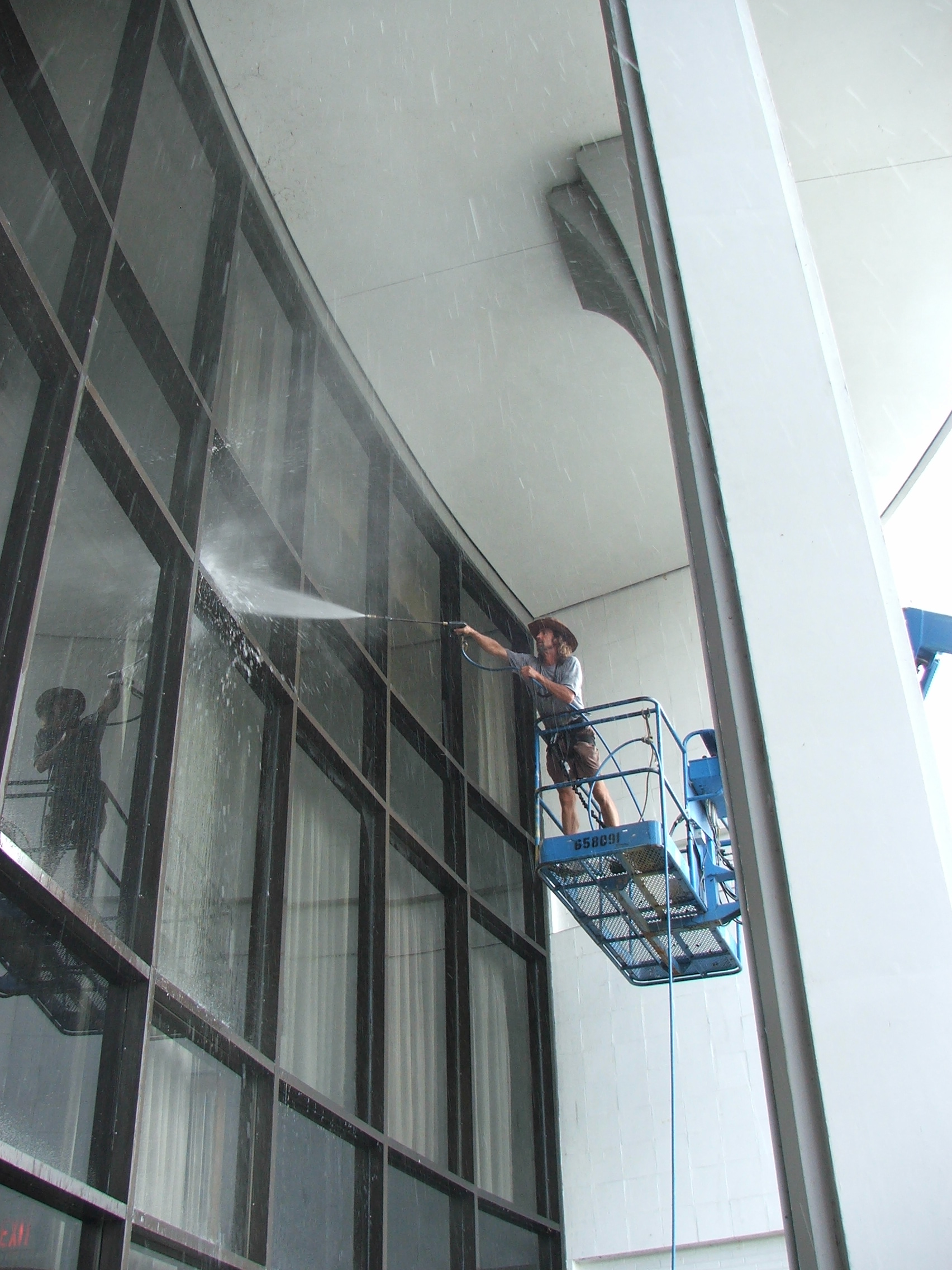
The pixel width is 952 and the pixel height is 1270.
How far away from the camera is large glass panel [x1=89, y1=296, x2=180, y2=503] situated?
5.59 meters

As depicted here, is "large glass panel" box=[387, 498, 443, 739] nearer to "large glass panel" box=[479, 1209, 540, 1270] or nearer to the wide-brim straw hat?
the wide-brim straw hat

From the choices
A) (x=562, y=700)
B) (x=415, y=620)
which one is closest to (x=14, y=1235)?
(x=562, y=700)

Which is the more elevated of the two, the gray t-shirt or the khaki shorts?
the gray t-shirt

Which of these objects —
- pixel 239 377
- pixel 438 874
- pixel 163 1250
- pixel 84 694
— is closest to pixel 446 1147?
pixel 438 874

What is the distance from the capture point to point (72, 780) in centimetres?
477

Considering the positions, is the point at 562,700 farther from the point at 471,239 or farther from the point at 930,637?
the point at 471,239

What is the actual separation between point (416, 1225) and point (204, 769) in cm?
356

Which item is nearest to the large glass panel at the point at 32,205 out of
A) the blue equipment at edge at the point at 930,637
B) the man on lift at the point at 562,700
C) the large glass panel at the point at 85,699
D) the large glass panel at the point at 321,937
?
the large glass panel at the point at 85,699

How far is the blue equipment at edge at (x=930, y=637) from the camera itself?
20.2 feet

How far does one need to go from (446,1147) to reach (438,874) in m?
1.99

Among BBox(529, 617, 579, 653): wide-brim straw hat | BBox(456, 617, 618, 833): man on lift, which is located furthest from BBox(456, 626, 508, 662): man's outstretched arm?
BBox(529, 617, 579, 653): wide-brim straw hat

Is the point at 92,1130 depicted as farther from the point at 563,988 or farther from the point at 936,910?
the point at 563,988

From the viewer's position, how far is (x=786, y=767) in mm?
1495

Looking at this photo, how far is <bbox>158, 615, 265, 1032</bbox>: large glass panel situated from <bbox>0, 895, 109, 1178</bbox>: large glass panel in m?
0.67
